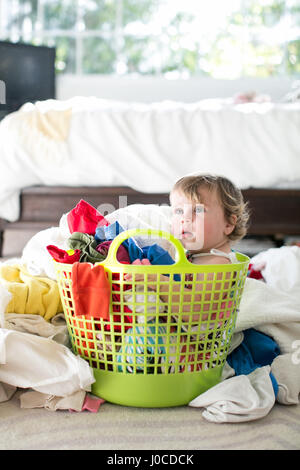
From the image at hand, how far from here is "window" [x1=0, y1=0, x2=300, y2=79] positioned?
3.87m

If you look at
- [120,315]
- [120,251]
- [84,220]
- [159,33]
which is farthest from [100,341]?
[159,33]

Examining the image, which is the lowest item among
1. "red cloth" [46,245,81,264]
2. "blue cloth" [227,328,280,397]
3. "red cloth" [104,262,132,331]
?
"blue cloth" [227,328,280,397]

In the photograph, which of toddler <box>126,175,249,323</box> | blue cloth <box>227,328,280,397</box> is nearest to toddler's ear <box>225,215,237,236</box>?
toddler <box>126,175,249,323</box>

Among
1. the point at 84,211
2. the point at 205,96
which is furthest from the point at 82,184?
the point at 205,96

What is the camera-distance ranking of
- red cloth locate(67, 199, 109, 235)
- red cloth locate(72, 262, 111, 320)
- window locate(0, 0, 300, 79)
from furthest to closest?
window locate(0, 0, 300, 79) < red cloth locate(67, 199, 109, 235) < red cloth locate(72, 262, 111, 320)

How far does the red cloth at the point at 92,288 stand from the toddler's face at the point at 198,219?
239 mm

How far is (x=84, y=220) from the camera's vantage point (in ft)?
3.55

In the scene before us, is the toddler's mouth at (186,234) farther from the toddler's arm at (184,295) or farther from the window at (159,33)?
the window at (159,33)

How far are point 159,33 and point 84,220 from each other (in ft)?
10.6

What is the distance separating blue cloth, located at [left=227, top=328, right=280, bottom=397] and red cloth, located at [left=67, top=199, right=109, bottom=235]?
39cm

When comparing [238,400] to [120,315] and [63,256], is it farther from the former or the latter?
[63,256]

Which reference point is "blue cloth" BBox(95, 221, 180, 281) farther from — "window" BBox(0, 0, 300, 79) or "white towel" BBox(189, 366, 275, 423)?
"window" BBox(0, 0, 300, 79)

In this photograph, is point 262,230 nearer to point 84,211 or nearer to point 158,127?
point 158,127

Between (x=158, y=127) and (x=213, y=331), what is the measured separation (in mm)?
1324
